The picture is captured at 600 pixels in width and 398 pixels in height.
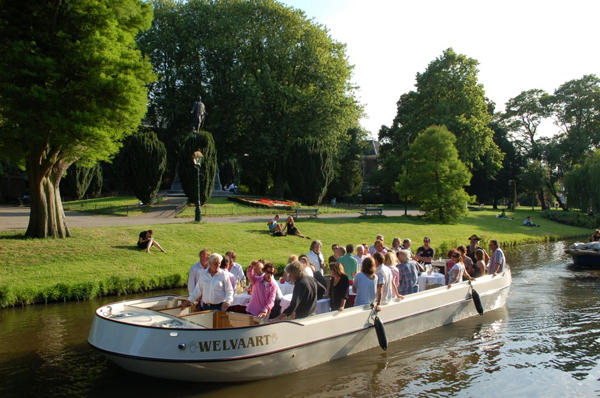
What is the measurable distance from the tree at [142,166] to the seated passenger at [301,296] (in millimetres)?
26841

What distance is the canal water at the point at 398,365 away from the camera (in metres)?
7.89

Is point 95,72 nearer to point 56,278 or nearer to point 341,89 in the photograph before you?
point 56,278

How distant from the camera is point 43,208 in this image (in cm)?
1823

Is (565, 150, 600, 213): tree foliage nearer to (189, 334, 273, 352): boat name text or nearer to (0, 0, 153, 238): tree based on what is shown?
(0, 0, 153, 238): tree

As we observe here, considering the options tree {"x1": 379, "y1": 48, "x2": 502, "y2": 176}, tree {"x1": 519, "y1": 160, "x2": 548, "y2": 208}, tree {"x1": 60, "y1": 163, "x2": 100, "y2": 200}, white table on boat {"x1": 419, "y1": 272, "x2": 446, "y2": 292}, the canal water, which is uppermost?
tree {"x1": 379, "y1": 48, "x2": 502, "y2": 176}

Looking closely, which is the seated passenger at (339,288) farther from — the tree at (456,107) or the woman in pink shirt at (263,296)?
the tree at (456,107)

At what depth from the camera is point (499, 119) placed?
2445 inches

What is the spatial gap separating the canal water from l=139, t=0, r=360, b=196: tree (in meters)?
33.4

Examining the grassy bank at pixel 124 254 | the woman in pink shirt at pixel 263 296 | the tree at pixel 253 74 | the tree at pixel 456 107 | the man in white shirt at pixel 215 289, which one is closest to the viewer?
the woman in pink shirt at pixel 263 296

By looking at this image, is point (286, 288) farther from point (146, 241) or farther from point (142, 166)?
point (142, 166)

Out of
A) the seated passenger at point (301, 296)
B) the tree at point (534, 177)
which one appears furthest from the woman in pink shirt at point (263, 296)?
the tree at point (534, 177)

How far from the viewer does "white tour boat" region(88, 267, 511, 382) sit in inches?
297

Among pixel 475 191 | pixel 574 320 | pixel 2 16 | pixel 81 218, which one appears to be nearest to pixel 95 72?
pixel 2 16

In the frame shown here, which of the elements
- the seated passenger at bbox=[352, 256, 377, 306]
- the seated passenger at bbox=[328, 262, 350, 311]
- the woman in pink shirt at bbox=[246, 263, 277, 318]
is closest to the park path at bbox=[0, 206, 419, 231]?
the woman in pink shirt at bbox=[246, 263, 277, 318]
